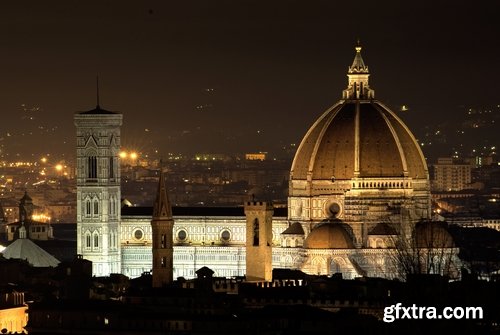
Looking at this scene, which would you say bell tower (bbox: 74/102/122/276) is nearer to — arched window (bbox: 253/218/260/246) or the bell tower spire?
the bell tower spire

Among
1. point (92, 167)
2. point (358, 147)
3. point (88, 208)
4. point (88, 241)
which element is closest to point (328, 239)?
point (358, 147)

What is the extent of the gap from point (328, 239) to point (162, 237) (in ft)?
62.7

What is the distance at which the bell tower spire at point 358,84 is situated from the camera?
183 m

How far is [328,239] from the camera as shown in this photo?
17250 centimetres

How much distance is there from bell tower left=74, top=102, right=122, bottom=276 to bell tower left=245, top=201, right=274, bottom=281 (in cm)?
2306

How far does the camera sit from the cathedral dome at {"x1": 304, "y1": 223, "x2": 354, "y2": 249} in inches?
6777

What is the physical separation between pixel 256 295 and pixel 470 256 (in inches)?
946

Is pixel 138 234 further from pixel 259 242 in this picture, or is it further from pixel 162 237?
pixel 162 237

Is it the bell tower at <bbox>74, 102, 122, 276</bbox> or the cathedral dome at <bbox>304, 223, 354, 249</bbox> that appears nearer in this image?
the cathedral dome at <bbox>304, 223, 354, 249</bbox>

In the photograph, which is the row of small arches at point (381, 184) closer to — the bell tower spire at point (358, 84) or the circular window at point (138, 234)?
the bell tower spire at point (358, 84)

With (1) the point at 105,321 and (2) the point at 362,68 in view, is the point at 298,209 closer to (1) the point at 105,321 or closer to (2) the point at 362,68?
(2) the point at 362,68

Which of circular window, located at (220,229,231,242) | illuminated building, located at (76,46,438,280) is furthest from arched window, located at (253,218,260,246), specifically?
circular window, located at (220,229,231,242)

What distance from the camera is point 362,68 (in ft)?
607

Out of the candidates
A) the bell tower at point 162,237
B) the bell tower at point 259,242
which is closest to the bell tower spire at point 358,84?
the bell tower at point 259,242
